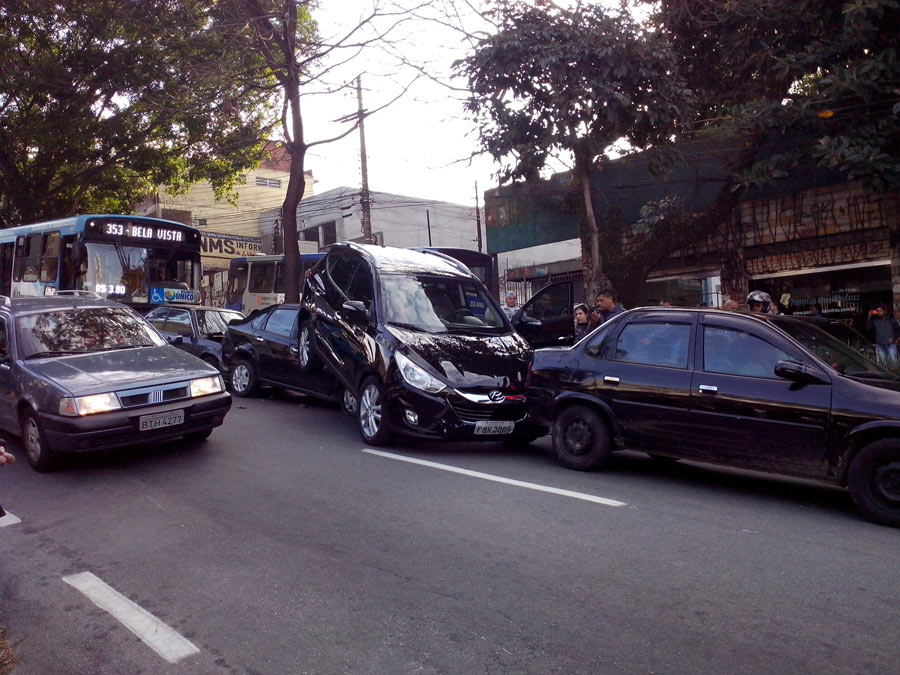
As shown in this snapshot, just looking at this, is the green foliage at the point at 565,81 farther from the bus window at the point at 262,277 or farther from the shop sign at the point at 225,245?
the shop sign at the point at 225,245

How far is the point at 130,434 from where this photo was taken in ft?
22.4

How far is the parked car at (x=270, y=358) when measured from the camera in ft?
34.2

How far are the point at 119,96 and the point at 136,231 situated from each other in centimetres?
899

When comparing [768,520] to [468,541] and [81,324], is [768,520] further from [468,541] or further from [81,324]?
[81,324]

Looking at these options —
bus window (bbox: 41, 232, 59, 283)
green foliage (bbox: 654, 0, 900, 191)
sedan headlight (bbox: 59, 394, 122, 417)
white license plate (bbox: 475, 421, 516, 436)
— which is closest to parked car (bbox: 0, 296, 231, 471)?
sedan headlight (bbox: 59, 394, 122, 417)

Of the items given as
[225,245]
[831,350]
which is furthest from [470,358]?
[225,245]

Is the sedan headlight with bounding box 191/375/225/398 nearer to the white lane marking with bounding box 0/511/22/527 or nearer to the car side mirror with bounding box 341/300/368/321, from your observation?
the car side mirror with bounding box 341/300/368/321

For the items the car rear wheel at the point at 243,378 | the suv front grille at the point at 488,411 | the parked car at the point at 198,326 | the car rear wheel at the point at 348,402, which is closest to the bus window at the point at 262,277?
the parked car at the point at 198,326

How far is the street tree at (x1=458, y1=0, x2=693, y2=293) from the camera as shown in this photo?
42.3 feet

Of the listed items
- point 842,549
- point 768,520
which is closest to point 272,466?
point 768,520

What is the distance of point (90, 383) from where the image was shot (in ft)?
22.3

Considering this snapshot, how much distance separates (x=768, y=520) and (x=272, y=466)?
441cm

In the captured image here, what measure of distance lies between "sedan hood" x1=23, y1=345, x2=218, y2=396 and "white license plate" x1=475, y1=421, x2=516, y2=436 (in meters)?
2.76

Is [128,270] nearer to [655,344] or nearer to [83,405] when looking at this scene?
[83,405]
